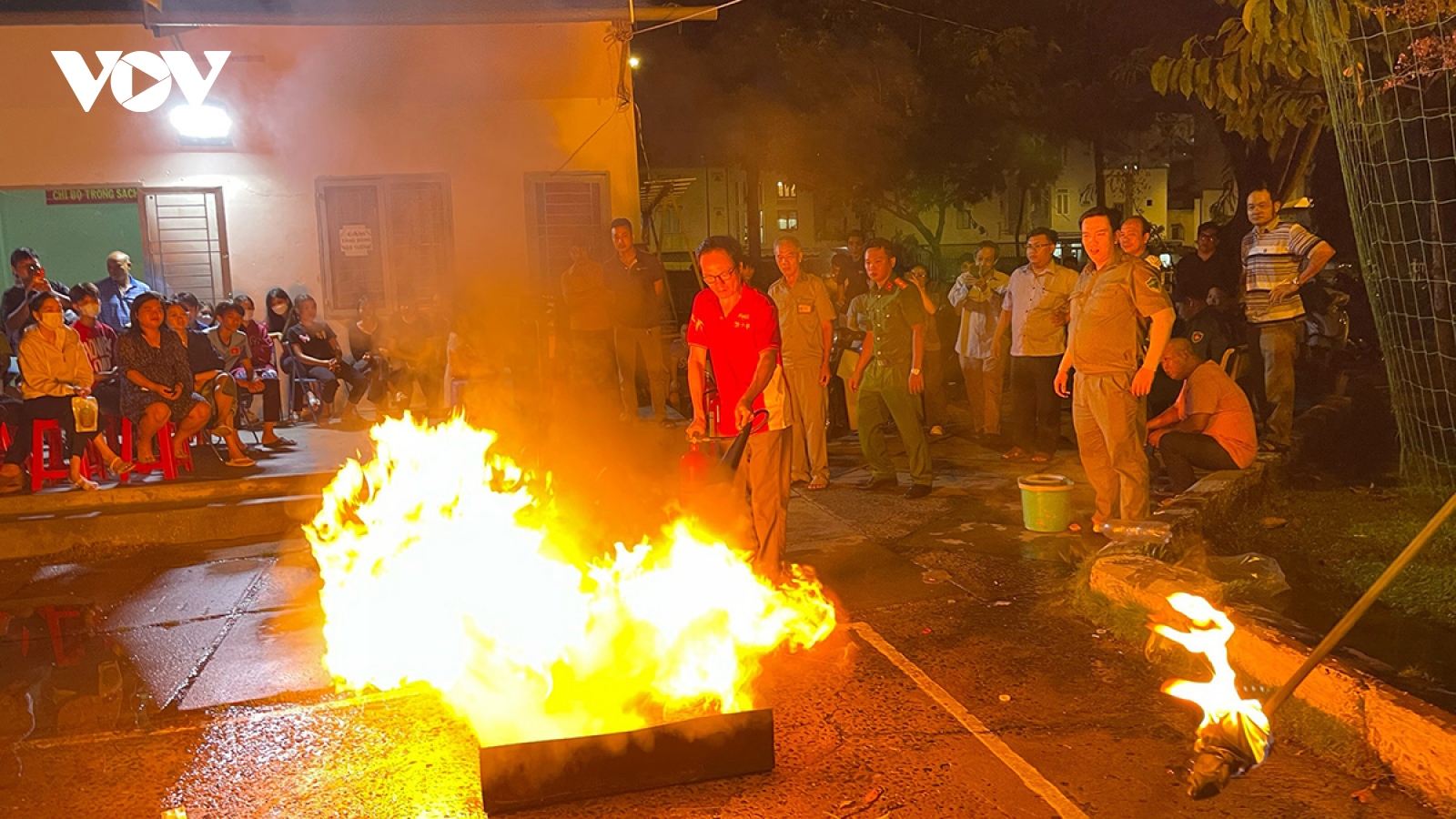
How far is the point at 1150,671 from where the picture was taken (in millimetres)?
5207

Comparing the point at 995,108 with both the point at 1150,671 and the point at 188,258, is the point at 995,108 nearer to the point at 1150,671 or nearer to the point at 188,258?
the point at 188,258

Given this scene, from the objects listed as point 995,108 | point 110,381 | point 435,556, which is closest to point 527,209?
point 110,381

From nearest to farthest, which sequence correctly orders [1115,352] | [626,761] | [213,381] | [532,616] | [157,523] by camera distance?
[626,761], [532,616], [1115,352], [157,523], [213,381]

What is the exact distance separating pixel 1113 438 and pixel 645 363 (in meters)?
5.26

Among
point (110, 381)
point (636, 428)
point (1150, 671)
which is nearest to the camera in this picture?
point (1150, 671)

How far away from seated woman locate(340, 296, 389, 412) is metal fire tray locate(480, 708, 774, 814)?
8.91 m

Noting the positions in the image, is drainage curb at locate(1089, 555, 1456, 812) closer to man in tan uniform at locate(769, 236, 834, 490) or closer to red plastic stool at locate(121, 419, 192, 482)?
man in tan uniform at locate(769, 236, 834, 490)

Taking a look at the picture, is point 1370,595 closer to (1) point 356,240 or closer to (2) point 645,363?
(2) point 645,363

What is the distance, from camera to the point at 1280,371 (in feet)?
29.7

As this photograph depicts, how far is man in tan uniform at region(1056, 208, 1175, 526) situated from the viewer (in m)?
6.64

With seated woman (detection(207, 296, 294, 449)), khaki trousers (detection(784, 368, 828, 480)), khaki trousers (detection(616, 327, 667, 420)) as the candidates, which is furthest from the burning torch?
seated woman (detection(207, 296, 294, 449))

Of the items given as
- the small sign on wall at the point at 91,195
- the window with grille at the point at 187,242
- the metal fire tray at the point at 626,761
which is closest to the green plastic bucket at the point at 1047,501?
the metal fire tray at the point at 626,761

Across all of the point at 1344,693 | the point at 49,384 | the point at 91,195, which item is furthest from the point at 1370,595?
the point at 91,195

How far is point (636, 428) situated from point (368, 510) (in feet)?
14.5
